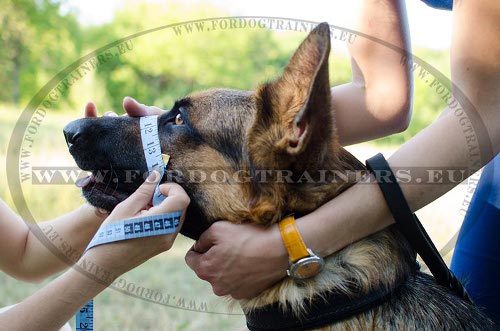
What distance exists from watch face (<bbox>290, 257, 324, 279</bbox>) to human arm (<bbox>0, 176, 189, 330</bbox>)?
552 mm

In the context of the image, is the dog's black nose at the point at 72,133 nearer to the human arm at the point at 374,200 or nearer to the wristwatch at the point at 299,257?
the human arm at the point at 374,200

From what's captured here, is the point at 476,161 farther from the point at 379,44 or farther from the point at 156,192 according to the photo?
the point at 156,192

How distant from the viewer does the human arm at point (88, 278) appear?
6.61ft

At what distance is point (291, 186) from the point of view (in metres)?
2.17

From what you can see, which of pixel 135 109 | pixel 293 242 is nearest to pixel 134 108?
pixel 135 109

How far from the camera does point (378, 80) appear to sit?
9.46 feet

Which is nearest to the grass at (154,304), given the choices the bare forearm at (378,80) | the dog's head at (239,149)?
the dog's head at (239,149)

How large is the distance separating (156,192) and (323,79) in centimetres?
91

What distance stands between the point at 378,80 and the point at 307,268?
4.50 ft

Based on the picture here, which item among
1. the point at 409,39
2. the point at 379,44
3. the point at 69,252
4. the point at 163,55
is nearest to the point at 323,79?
the point at 379,44

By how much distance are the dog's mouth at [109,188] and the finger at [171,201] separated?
12.1 inches

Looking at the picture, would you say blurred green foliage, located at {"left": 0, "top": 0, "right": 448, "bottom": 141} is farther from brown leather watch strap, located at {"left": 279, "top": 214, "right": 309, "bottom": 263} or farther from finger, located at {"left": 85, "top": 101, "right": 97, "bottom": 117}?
brown leather watch strap, located at {"left": 279, "top": 214, "right": 309, "bottom": 263}

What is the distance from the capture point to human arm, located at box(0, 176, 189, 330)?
2014 mm

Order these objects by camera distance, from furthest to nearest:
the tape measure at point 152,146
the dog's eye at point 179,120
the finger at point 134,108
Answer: the finger at point 134,108
the dog's eye at point 179,120
the tape measure at point 152,146
